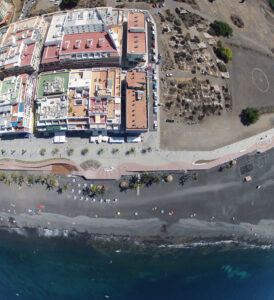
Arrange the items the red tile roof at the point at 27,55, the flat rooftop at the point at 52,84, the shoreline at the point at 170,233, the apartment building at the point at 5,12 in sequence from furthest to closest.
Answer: the apartment building at the point at 5,12 → the red tile roof at the point at 27,55 → the flat rooftop at the point at 52,84 → the shoreline at the point at 170,233

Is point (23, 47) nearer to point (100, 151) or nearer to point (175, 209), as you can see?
point (100, 151)

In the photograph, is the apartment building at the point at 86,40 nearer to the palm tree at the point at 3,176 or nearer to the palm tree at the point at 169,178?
the palm tree at the point at 3,176

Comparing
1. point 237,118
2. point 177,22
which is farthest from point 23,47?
point 237,118

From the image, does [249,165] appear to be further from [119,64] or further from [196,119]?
[119,64]

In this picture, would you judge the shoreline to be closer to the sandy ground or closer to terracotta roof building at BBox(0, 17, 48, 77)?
the sandy ground

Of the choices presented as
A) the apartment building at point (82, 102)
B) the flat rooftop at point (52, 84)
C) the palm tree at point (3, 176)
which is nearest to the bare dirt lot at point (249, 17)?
the apartment building at point (82, 102)
